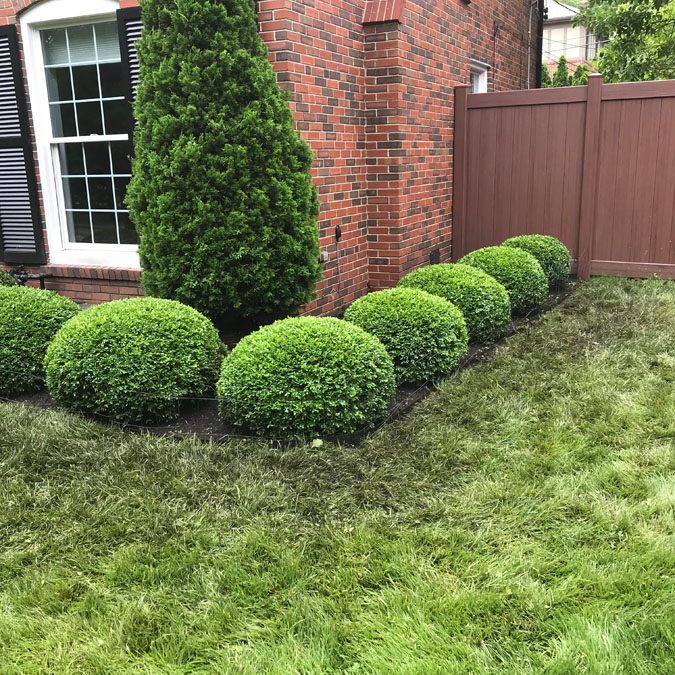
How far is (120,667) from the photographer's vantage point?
6.72ft

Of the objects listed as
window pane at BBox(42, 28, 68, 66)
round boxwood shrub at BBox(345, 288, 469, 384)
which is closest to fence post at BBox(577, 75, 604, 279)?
round boxwood shrub at BBox(345, 288, 469, 384)

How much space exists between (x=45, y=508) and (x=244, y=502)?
86cm

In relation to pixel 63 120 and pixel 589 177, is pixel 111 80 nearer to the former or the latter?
pixel 63 120

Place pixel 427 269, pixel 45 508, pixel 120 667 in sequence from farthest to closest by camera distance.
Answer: pixel 427 269 < pixel 45 508 < pixel 120 667

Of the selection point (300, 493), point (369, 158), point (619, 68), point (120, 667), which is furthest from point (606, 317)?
point (619, 68)

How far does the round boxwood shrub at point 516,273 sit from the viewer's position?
5855 millimetres

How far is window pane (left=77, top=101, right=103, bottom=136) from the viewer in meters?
5.72

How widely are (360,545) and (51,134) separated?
16.0 ft

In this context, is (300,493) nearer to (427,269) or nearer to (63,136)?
(427,269)

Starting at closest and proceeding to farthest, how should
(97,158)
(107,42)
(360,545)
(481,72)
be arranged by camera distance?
(360,545) → (107,42) → (97,158) → (481,72)

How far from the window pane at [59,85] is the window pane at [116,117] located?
1.34ft

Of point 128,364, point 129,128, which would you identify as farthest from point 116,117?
point 128,364

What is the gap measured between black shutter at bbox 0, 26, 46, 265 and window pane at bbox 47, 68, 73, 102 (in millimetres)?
218

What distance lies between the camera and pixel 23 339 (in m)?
4.36
